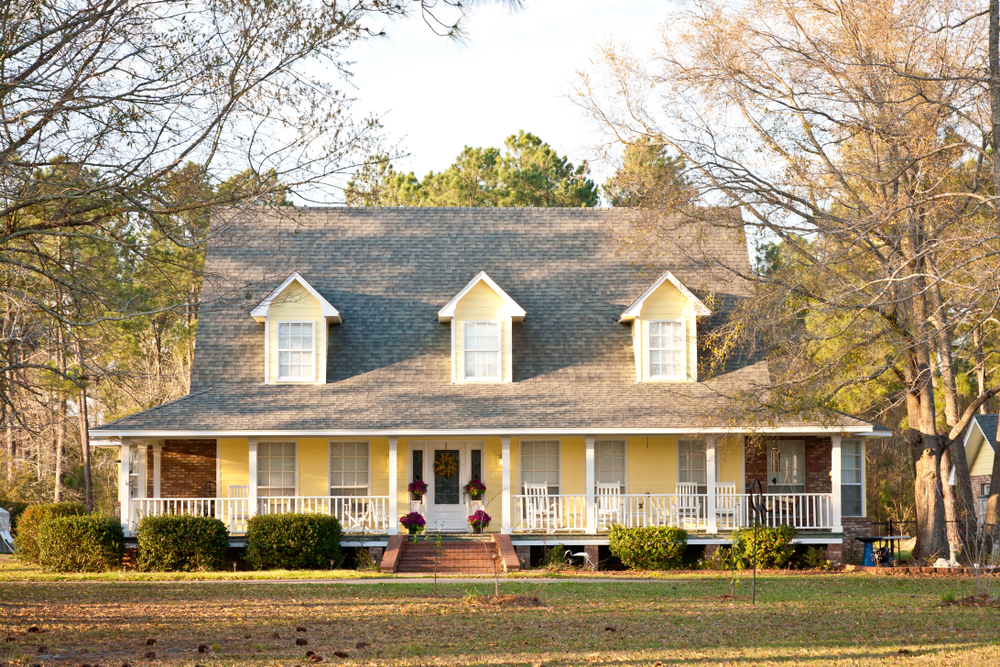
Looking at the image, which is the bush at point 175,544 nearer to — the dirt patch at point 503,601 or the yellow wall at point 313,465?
the yellow wall at point 313,465

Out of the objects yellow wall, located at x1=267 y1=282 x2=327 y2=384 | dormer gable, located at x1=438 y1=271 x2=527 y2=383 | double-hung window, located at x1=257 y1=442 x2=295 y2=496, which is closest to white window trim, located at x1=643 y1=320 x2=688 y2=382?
dormer gable, located at x1=438 y1=271 x2=527 y2=383

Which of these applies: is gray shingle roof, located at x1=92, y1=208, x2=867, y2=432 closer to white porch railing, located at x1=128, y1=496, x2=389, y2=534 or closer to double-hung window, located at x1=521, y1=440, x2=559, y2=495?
double-hung window, located at x1=521, y1=440, x2=559, y2=495

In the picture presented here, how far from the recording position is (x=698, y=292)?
25281mm

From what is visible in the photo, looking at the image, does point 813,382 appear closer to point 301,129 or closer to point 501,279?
point 501,279

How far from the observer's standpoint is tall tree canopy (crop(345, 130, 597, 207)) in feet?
137

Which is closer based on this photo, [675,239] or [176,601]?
A: [176,601]

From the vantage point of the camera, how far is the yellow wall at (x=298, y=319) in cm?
2408

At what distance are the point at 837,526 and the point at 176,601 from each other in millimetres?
13674

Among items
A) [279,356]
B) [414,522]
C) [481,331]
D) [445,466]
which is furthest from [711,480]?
[279,356]

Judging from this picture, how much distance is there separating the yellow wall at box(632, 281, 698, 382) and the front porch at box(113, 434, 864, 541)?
1746mm

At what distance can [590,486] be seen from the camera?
73.7 feet

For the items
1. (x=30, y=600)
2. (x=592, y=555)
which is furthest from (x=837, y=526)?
(x=30, y=600)

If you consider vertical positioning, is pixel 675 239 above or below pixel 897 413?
above

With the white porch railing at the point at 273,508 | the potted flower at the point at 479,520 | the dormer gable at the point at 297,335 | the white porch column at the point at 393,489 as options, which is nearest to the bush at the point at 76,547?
the white porch railing at the point at 273,508
